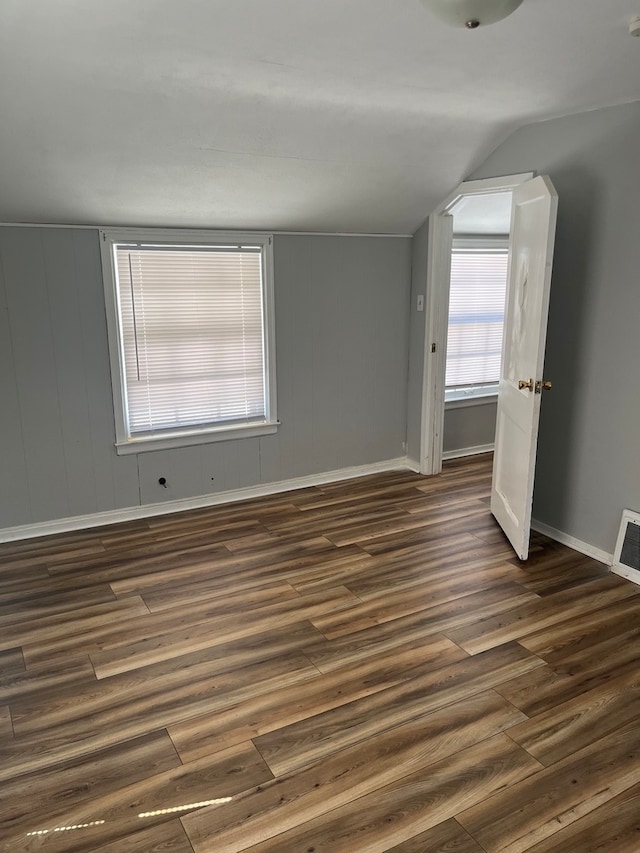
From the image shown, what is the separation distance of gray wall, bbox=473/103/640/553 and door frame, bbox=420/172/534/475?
78cm

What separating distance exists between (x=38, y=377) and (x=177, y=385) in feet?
2.80

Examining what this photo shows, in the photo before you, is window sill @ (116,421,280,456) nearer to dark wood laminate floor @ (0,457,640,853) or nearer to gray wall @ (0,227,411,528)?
gray wall @ (0,227,411,528)

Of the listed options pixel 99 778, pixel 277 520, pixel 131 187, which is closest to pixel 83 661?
Result: pixel 99 778

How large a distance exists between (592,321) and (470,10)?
1.92 m

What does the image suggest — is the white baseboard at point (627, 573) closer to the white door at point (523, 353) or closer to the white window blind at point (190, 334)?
the white door at point (523, 353)

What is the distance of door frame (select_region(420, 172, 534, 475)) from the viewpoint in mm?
4473

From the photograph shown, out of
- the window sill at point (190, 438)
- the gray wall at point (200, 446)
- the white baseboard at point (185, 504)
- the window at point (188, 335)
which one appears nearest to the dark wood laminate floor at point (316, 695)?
the white baseboard at point (185, 504)

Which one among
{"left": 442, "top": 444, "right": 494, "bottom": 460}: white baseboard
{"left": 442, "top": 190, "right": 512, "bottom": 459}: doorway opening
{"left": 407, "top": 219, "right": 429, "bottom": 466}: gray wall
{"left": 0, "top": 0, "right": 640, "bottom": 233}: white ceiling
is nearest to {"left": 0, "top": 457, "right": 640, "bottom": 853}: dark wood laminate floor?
{"left": 407, "top": 219, "right": 429, "bottom": 466}: gray wall

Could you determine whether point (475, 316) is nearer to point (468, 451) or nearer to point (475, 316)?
point (475, 316)

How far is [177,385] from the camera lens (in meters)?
4.10

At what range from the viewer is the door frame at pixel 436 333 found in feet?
14.7

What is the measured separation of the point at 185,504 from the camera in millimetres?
4238

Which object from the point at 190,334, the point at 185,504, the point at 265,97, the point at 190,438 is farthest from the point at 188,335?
the point at 265,97

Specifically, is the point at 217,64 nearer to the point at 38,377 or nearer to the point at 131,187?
the point at 131,187
